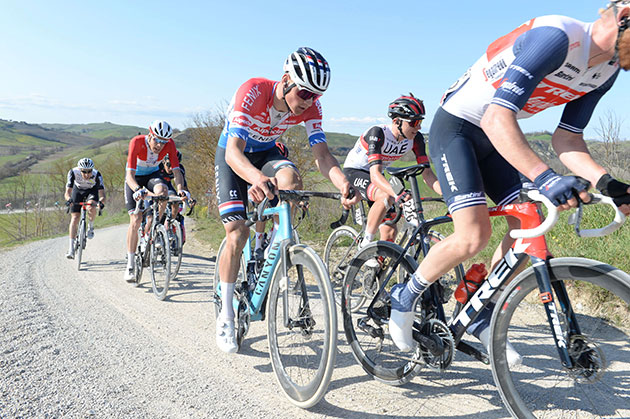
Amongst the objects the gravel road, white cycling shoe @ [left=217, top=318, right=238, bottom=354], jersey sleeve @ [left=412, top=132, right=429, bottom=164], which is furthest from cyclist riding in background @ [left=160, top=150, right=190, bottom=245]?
jersey sleeve @ [left=412, top=132, right=429, bottom=164]

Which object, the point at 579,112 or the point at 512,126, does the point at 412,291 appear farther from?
the point at 579,112

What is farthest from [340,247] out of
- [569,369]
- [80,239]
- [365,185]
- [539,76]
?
[80,239]

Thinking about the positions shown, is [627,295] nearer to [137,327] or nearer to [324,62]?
[324,62]

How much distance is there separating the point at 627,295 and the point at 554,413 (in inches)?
34.5

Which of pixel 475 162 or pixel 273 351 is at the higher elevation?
pixel 475 162

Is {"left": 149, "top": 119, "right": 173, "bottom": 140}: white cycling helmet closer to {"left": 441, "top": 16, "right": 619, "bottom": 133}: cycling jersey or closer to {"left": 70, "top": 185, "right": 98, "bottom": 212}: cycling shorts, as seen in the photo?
{"left": 70, "top": 185, "right": 98, "bottom": 212}: cycling shorts

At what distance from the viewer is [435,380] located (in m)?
3.21

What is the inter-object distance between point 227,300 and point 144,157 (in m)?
4.38

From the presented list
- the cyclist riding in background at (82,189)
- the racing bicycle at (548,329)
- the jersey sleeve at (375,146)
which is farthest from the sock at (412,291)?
the cyclist riding in background at (82,189)

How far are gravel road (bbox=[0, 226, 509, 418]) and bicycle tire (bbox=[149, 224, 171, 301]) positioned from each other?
0.47 meters

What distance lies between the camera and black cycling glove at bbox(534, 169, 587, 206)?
6.10 ft

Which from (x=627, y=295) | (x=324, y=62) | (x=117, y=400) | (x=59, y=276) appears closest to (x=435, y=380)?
(x=627, y=295)

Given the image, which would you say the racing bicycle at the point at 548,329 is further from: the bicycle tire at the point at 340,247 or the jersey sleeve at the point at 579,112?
the bicycle tire at the point at 340,247

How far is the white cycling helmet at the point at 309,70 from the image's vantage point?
3291 mm
